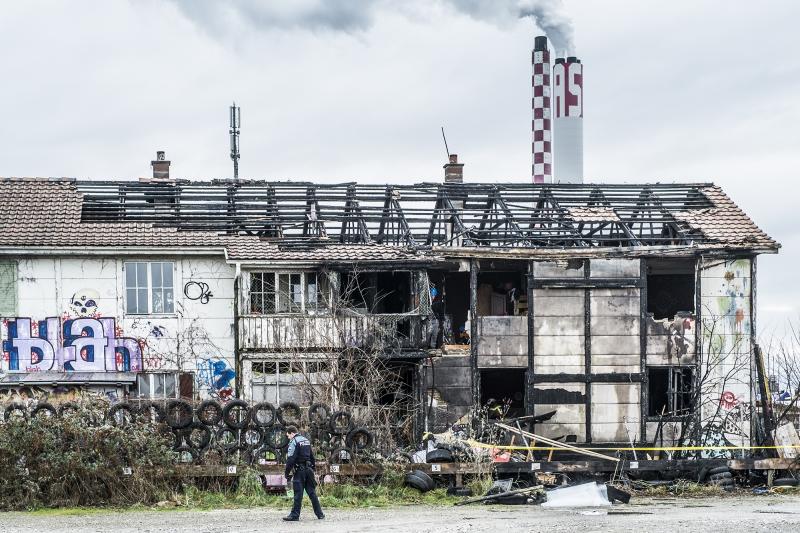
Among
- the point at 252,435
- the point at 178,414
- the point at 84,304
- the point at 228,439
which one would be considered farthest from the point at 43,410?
the point at 84,304

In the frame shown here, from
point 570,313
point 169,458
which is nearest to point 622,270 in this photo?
point 570,313

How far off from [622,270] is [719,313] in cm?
290

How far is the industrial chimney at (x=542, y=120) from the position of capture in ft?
174

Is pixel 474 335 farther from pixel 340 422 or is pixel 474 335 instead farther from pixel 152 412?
pixel 152 412

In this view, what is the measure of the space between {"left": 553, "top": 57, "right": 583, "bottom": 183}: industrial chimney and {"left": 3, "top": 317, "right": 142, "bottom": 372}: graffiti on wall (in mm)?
27520

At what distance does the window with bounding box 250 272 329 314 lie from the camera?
3072 cm

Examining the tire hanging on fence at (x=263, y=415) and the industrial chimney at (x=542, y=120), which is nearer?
the tire hanging on fence at (x=263, y=415)

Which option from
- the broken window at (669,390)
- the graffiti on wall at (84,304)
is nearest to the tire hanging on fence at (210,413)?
the graffiti on wall at (84,304)

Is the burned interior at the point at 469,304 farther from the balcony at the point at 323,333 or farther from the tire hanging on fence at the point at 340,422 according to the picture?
the tire hanging on fence at the point at 340,422

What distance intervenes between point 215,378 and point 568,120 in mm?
27595

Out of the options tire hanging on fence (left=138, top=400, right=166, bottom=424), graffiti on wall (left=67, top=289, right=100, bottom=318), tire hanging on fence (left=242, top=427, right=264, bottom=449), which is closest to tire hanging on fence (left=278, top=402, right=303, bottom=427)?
tire hanging on fence (left=242, top=427, right=264, bottom=449)

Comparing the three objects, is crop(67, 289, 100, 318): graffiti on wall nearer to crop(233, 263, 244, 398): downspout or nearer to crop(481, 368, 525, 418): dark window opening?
crop(233, 263, 244, 398): downspout

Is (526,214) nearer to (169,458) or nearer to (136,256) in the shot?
(136,256)

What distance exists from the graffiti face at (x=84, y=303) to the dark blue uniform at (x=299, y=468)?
40.1 feet
